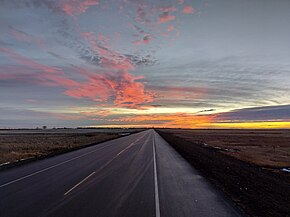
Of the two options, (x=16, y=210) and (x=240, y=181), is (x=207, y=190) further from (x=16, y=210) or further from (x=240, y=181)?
(x=16, y=210)

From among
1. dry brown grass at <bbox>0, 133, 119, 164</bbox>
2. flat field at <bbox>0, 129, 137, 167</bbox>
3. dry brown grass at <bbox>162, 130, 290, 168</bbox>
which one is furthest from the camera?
dry brown grass at <bbox>162, 130, 290, 168</bbox>

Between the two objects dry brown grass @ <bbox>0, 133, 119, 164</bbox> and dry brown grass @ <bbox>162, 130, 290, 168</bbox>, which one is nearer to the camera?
dry brown grass @ <bbox>0, 133, 119, 164</bbox>

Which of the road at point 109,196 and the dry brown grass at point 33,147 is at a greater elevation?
the dry brown grass at point 33,147

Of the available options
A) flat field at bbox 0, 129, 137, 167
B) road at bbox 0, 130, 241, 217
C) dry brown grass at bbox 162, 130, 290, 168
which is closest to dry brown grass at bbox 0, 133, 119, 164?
flat field at bbox 0, 129, 137, 167

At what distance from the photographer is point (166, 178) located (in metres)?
12.8

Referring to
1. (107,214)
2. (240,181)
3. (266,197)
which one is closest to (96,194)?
(107,214)

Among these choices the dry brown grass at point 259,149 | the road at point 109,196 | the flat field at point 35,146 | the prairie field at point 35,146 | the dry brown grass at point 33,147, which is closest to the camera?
the road at point 109,196

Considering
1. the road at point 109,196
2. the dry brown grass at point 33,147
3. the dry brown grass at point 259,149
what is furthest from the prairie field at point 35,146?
the dry brown grass at point 259,149

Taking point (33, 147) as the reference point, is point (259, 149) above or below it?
below

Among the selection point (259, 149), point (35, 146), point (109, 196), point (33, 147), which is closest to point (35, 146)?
point (35, 146)

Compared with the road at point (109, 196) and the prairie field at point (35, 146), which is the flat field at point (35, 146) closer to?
the prairie field at point (35, 146)

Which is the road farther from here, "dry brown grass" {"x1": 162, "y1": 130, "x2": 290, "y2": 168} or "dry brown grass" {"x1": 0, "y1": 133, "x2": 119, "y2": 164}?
"dry brown grass" {"x1": 162, "y1": 130, "x2": 290, "y2": 168}

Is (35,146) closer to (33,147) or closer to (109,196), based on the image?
(33,147)

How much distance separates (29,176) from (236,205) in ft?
31.0
